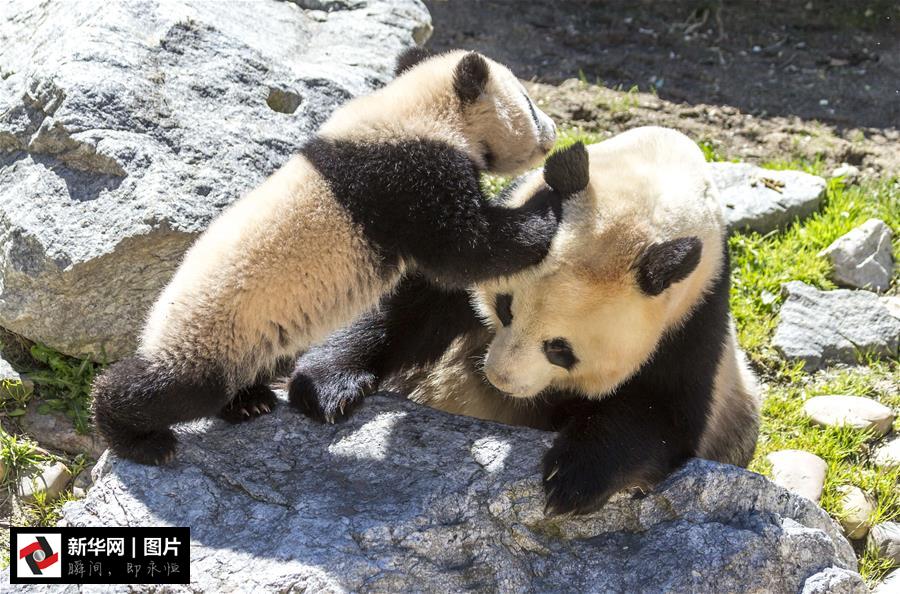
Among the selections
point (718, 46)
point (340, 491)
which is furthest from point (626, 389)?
point (718, 46)

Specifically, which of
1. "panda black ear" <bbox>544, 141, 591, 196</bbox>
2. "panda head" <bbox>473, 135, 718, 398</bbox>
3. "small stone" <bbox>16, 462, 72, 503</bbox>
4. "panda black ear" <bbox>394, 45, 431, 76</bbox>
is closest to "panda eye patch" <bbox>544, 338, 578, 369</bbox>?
"panda head" <bbox>473, 135, 718, 398</bbox>

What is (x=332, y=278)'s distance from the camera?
11.5ft

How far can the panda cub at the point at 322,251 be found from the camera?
10.9ft

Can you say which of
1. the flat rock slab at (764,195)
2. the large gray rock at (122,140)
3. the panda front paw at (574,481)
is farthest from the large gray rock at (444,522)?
the flat rock slab at (764,195)

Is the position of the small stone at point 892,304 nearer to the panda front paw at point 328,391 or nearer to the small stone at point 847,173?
the small stone at point 847,173

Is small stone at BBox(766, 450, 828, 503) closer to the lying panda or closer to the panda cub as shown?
the lying panda

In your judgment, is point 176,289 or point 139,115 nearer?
point 176,289

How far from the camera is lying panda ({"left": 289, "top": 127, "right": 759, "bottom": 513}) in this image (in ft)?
10.7

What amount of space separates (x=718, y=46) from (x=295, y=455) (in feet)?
19.5

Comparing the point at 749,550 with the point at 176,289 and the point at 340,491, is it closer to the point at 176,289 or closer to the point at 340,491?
the point at 340,491

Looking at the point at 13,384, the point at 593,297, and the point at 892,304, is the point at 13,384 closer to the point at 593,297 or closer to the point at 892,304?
the point at 593,297

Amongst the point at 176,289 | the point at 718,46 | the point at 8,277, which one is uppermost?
the point at 176,289

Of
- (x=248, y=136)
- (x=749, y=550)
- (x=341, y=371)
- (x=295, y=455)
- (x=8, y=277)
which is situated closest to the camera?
(x=749, y=550)

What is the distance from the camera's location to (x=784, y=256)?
579 cm
